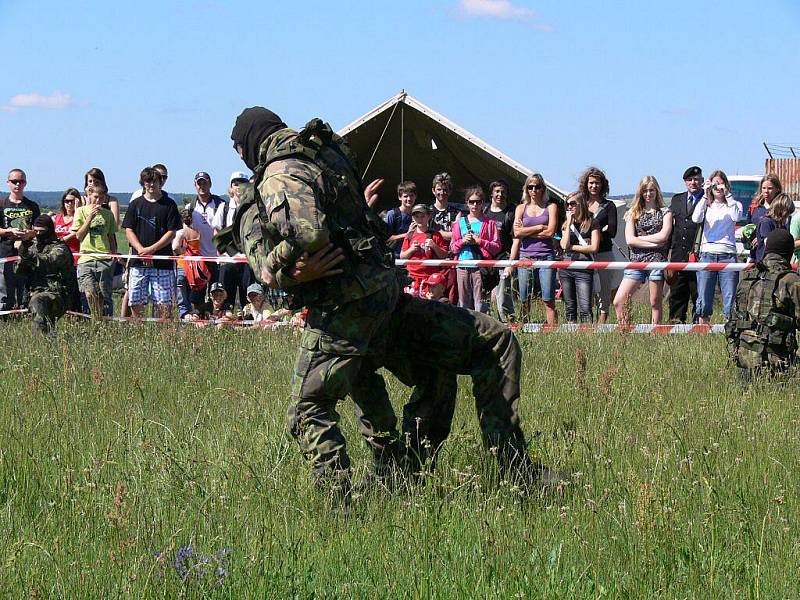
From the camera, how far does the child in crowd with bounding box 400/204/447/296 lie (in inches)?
496

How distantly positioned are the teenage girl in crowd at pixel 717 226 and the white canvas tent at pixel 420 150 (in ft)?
8.26

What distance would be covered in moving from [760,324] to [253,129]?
4.73 metres

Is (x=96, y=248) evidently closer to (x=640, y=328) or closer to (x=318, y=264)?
(x=640, y=328)

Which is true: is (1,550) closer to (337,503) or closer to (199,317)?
(337,503)

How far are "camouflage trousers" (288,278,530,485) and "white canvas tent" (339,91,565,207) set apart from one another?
9.58 m

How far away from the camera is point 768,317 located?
8.21 m

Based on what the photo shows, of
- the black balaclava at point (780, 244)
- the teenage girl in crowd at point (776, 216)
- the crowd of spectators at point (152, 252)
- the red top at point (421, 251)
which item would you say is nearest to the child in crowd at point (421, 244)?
the red top at point (421, 251)

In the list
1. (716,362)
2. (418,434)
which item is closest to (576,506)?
(418,434)

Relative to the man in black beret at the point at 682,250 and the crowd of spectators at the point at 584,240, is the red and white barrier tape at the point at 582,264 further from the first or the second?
the man in black beret at the point at 682,250

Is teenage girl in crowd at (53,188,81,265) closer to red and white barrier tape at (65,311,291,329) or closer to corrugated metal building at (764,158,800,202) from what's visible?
red and white barrier tape at (65,311,291,329)

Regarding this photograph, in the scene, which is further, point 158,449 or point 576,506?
point 158,449

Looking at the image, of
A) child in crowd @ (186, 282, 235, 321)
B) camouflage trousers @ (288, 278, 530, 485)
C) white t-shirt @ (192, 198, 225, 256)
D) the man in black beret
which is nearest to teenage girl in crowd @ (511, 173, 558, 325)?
the man in black beret

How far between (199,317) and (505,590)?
10513mm

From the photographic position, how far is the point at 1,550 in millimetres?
4516
